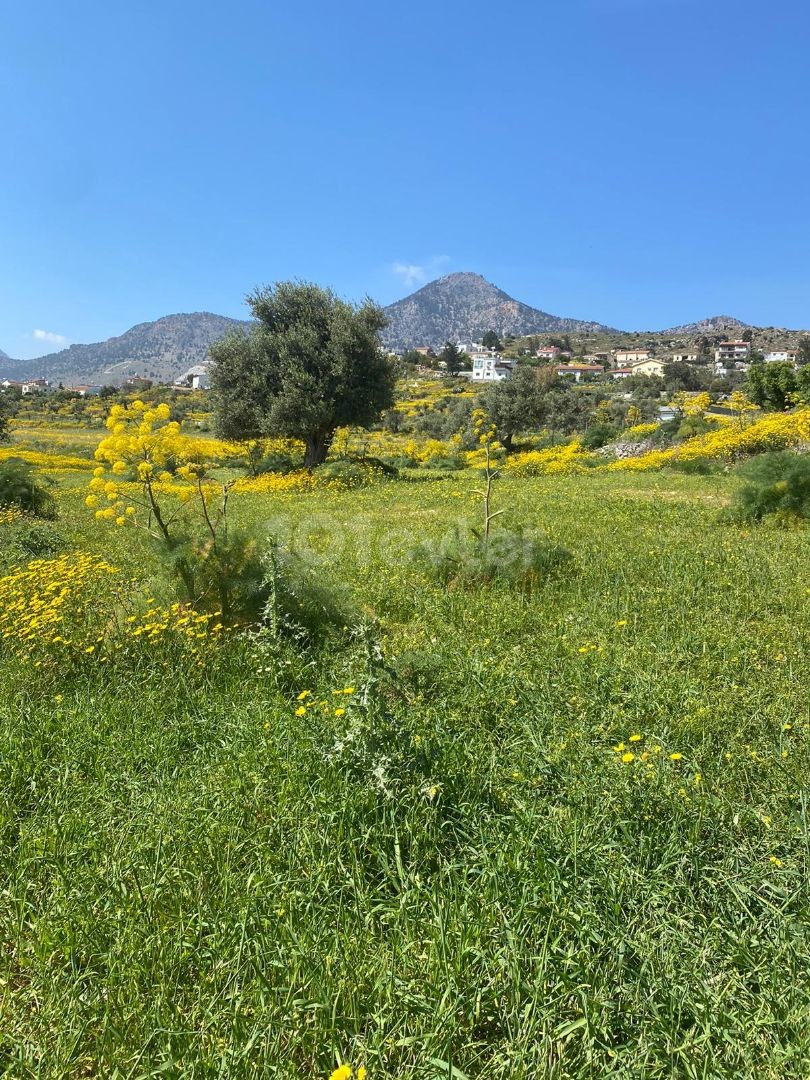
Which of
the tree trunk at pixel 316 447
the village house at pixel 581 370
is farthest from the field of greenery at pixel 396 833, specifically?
the village house at pixel 581 370

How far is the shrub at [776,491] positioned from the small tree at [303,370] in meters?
14.0

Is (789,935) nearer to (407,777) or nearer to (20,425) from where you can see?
(407,777)

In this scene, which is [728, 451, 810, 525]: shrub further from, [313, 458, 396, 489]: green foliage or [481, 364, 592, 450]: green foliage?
[481, 364, 592, 450]: green foliage

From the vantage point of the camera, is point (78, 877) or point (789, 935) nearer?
point (789, 935)

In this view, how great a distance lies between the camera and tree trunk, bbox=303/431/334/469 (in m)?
22.1

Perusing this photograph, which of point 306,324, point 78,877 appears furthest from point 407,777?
point 306,324

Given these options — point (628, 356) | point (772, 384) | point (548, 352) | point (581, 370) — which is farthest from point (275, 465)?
point (548, 352)

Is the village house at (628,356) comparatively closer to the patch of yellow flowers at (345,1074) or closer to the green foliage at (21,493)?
the green foliage at (21,493)

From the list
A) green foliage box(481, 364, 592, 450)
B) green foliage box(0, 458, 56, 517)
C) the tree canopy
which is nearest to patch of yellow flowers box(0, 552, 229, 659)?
green foliage box(0, 458, 56, 517)

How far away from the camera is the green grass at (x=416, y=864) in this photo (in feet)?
A: 5.67

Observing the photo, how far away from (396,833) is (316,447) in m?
20.8

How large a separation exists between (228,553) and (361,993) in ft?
12.2

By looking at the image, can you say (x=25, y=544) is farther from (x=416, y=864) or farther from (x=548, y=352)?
(x=548, y=352)

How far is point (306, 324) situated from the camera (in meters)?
21.2
